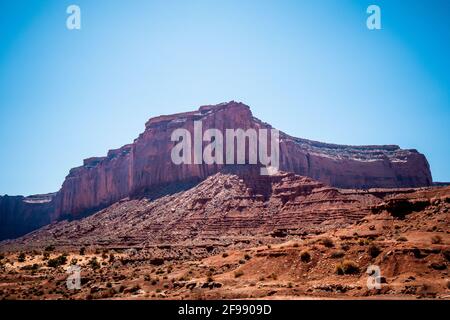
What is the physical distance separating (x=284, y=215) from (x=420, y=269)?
4568 centimetres

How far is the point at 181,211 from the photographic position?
255 ft

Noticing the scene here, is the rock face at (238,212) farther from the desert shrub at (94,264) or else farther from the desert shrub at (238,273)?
the desert shrub at (238,273)

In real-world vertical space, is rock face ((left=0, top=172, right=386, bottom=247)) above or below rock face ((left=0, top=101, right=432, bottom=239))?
below

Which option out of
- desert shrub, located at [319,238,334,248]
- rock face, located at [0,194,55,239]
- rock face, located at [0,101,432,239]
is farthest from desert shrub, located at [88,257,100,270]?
rock face, located at [0,194,55,239]

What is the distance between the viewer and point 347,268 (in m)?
22.6

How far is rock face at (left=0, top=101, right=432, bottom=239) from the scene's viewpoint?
3883 inches

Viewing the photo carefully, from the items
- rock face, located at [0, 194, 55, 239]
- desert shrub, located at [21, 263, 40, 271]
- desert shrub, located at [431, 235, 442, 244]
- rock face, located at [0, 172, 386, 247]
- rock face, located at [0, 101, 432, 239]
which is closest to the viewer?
desert shrub, located at [431, 235, 442, 244]

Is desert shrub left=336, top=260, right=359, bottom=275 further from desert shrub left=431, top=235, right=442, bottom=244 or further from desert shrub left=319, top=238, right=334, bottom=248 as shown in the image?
desert shrub left=431, top=235, right=442, bottom=244

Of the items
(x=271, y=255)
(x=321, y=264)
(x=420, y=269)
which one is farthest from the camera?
(x=271, y=255)

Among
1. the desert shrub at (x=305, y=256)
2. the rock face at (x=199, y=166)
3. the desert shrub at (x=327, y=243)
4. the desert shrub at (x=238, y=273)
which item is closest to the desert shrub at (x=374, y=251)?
the desert shrub at (x=327, y=243)

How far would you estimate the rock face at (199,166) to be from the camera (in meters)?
98.6

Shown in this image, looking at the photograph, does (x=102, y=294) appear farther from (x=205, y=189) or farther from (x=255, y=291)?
(x=205, y=189)

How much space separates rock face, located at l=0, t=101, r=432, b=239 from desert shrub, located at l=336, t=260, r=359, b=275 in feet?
201
